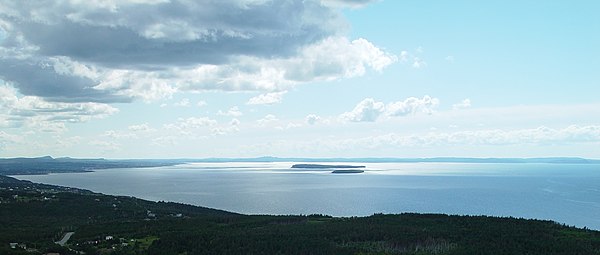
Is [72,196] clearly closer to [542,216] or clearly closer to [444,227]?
[444,227]

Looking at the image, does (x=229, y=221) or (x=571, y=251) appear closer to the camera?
(x=571, y=251)

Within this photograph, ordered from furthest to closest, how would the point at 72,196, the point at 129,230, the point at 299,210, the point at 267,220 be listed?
1. the point at 299,210
2. the point at 72,196
3. the point at 267,220
4. the point at 129,230

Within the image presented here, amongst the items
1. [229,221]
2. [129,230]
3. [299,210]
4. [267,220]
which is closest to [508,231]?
[267,220]

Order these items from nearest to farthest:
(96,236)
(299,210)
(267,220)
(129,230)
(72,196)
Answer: (96,236) → (129,230) → (267,220) → (72,196) → (299,210)

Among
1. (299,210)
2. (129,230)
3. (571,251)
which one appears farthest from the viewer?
(299,210)

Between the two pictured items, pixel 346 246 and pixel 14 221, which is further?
pixel 14 221

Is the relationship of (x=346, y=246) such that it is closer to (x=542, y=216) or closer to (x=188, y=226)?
(x=188, y=226)

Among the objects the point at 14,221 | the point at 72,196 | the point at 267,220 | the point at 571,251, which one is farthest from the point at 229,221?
the point at 72,196

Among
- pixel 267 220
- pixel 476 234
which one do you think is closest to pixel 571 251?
pixel 476 234

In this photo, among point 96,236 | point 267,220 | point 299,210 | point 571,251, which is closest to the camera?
point 571,251
